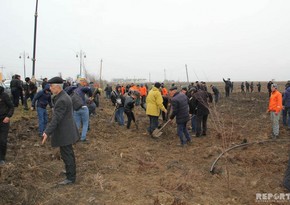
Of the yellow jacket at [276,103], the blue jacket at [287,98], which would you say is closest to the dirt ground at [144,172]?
the yellow jacket at [276,103]

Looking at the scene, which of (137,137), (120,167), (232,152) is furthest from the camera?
(137,137)

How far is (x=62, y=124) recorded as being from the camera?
14.7 feet

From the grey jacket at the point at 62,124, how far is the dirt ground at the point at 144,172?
81 centimetres

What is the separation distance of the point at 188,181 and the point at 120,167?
4.92 feet

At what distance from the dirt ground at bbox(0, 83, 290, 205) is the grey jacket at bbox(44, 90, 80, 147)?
0.81 m

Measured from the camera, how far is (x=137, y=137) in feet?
28.0

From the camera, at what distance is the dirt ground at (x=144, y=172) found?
13.6ft

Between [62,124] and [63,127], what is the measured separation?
0.18 ft

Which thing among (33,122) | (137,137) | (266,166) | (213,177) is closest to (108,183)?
(213,177)

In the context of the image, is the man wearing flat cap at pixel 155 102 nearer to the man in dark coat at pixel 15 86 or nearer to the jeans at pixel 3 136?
the jeans at pixel 3 136

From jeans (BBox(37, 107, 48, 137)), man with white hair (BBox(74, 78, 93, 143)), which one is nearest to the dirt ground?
jeans (BBox(37, 107, 48, 137))

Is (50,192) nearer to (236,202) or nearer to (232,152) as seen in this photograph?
(236,202)

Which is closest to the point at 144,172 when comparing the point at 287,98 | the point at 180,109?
the point at 180,109

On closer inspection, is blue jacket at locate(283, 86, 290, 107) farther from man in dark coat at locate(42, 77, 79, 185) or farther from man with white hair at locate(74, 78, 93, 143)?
man in dark coat at locate(42, 77, 79, 185)
